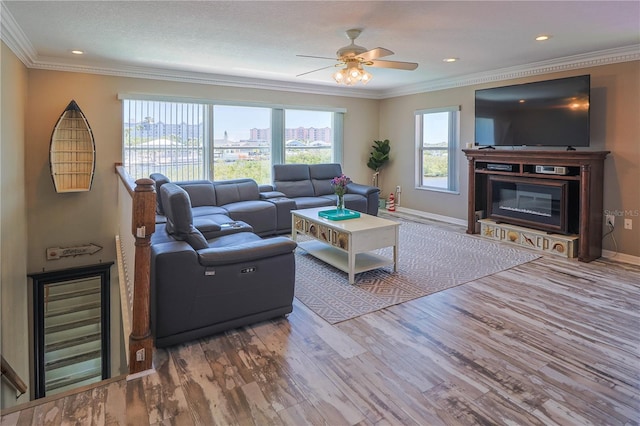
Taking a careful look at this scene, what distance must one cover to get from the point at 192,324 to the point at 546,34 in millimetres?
4193

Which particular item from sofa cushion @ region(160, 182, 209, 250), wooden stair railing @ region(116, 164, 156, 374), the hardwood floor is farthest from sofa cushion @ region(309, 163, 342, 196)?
→ wooden stair railing @ region(116, 164, 156, 374)

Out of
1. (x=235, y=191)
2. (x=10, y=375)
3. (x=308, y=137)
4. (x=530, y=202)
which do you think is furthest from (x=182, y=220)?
(x=308, y=137)

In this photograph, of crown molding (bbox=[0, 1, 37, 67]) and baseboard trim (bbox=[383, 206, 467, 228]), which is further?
baseboard trim (bbox=[383, 206, 467, 228])

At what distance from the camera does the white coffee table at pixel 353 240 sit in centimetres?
376

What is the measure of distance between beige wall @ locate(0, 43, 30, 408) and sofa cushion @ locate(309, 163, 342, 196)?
4117 millimetres

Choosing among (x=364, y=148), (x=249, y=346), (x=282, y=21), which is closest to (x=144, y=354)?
(x=249, y=346)

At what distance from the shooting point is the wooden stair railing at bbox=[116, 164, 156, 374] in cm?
222

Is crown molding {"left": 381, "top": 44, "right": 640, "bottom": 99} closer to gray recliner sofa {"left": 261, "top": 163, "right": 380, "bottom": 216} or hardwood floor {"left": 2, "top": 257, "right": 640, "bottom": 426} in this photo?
gray recliner sofa {"left": 261, "top": 163, "right": 380, "bottom": 216}

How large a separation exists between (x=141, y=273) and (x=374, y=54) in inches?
103

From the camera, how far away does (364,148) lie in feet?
25.9

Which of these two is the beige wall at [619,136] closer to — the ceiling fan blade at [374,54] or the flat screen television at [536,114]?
the flat screen television at [536,114]

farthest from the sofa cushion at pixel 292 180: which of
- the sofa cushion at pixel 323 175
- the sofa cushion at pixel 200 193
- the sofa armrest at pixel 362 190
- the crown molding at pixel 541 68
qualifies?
the crown molding at pixel 541 68

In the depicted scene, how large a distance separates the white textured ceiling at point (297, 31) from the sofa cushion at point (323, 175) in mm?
1974

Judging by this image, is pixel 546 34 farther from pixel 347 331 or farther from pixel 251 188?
pixel 251 188
